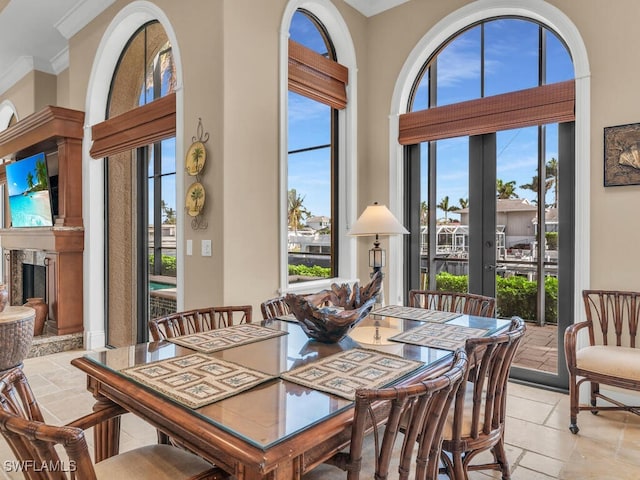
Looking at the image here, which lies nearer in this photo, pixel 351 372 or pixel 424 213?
pixel 351 372

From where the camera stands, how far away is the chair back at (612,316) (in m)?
2.88

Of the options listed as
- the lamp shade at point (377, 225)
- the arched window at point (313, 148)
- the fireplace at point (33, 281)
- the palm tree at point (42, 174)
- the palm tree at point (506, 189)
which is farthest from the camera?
the fireplace at point (33, 281)

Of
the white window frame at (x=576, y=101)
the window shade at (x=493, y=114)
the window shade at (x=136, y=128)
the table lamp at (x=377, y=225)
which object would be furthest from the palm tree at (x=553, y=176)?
the window shade at (x=136, y=128)

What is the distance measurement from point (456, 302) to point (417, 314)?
454 millimetres

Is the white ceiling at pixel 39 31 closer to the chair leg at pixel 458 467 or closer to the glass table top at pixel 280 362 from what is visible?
the glass table top at pixel 280 362

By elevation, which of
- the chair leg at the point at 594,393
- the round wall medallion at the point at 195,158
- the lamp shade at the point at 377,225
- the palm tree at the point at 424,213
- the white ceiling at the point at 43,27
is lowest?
the chair leg at the point at 594,393

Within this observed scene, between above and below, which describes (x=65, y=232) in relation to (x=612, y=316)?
above

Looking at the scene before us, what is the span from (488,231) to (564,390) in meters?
1.36

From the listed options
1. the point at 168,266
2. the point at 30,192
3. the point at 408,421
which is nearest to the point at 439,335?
the point at 408,421

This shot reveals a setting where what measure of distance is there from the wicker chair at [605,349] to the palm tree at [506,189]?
0.96m

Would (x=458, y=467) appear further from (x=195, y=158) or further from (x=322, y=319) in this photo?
(x=195, y=158)

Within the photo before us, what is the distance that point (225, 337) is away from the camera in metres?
1.91

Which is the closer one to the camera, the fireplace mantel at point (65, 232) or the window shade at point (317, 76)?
the window shade at point (317, 76)

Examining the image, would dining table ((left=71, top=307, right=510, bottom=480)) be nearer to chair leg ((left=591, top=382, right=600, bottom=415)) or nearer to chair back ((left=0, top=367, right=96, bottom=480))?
chair back ((left=0, top=367, right=96, bottom=480))
